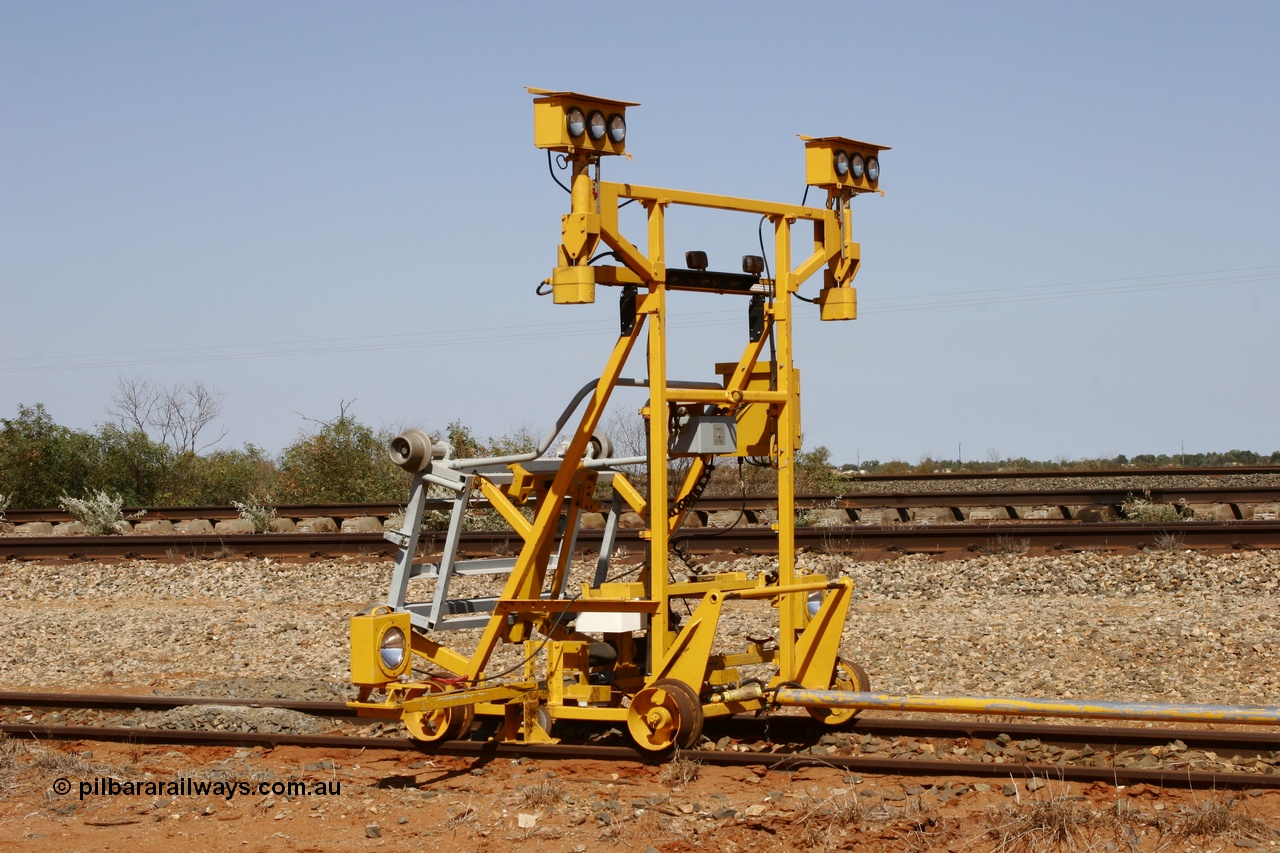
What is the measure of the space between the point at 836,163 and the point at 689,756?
343 centimetres

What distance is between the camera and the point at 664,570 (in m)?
6.93

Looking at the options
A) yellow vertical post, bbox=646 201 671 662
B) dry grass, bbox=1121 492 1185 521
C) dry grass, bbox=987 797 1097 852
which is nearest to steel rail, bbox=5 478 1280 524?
dry grass, bbox=1121 492 1185 521

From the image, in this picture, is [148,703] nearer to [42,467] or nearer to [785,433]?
[785,433]

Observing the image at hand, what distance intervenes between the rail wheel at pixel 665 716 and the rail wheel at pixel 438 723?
1174 mm

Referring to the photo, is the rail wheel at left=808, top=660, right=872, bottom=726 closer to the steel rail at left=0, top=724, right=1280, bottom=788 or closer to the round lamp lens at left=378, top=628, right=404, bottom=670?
the steel rail at left=0, top=724, right=1280, bottom=788

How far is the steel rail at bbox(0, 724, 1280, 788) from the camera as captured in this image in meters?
6.19

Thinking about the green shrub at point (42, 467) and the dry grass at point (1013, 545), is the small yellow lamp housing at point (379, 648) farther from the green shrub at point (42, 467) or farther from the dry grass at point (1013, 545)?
the green shrub at point (42, 467)

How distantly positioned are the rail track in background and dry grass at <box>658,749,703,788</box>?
0.34 feet

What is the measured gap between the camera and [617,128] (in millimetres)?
6797

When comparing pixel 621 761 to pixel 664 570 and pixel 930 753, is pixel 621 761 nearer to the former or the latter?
pixel 664 570

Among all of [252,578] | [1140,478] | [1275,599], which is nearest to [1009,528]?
[1275,599]

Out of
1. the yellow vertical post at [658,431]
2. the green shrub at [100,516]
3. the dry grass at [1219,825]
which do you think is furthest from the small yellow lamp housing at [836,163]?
the green shrub at [100,516]

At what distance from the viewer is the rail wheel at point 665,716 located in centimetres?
671

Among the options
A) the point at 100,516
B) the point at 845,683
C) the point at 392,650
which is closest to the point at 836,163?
the point at 845,683
